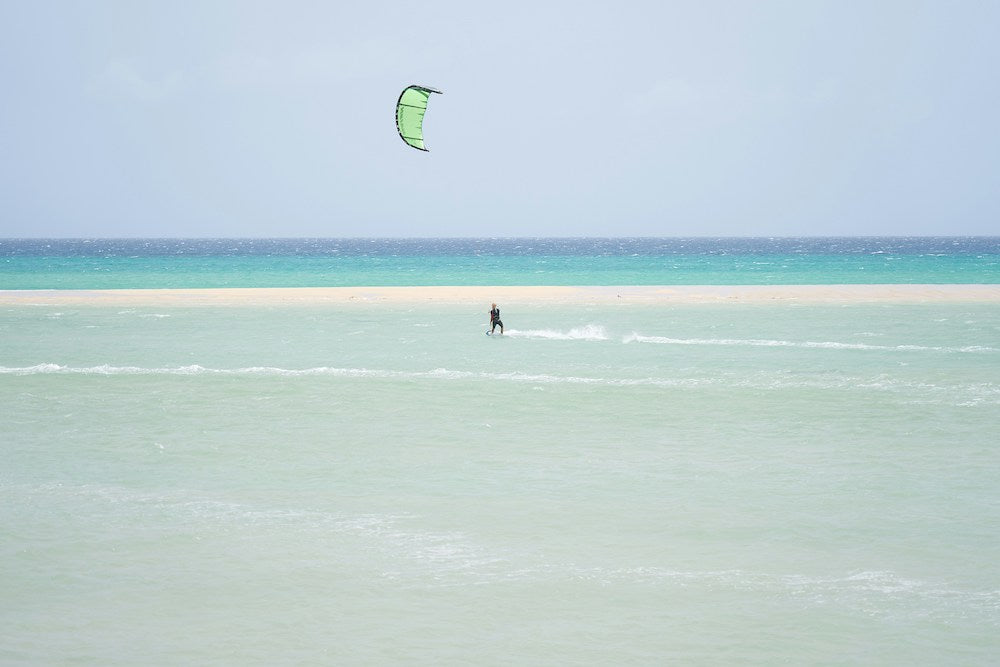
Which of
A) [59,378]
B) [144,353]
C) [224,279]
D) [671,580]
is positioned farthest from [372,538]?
[224,279]

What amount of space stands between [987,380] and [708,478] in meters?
10.5

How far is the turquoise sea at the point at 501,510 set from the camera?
7.47 m

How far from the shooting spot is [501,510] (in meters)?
10.4

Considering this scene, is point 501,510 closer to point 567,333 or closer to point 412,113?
point 412,113

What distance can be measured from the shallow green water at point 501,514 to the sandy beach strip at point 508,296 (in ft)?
73.0

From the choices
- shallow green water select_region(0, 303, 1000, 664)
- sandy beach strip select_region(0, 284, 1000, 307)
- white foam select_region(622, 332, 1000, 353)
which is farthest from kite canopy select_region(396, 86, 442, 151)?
sandy beach strip select_region(0, 284, 1000, 307)

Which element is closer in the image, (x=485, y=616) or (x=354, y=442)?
(x=485, y=616)

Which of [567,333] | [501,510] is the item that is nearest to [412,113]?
[501,510]

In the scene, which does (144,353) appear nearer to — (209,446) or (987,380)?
(209,446)

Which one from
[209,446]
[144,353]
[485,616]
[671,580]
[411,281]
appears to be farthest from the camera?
[411,281]

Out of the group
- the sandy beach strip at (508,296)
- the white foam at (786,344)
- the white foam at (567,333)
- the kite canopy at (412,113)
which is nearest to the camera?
the kite canopy at (412,113)

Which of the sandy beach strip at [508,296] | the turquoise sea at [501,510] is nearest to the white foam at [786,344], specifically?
the turquoise sea at [501,510]

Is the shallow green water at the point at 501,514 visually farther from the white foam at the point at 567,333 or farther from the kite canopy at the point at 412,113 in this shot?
the white foam at the point at 567,333

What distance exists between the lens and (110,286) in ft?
189
